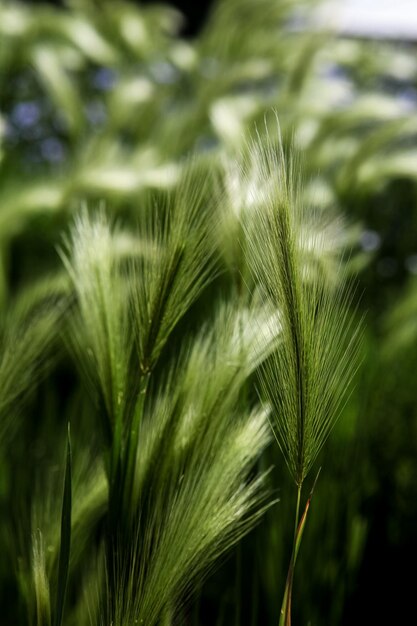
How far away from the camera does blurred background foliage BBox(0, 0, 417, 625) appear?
37.7 inches

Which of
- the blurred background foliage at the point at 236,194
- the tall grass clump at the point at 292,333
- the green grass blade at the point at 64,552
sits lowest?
the green grass blade at the point at 64,552

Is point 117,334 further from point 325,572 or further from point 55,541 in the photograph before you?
point 325,572

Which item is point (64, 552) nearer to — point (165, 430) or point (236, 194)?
point (165, 430)

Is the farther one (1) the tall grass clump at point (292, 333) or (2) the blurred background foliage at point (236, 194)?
(2) the blurred background foliage at point (236, 194)

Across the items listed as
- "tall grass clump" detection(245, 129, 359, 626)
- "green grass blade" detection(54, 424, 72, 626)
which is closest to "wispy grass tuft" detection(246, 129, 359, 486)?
"tall grass clump" detection(245, 129, 359, 626)

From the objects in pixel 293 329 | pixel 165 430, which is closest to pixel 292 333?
pixel 293 329

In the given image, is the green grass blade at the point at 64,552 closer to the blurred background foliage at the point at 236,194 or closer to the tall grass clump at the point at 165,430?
the tall grass clump at the point at 165,430

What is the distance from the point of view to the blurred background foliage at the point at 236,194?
96 centimetres

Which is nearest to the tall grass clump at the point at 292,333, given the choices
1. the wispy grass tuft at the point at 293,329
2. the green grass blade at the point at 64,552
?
the wispy grass tuft at the point at 293,329

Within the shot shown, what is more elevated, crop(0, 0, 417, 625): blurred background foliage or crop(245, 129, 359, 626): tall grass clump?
crop(0, 0, 417, 625): blurred background foliage

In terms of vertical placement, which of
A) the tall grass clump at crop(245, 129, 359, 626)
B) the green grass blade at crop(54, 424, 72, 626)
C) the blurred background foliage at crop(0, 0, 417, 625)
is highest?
the blurred background foliage at crop(0, 0, 417, 625)

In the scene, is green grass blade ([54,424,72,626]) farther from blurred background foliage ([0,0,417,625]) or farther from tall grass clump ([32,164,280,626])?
blurred background foliage ([0,0,417,625])

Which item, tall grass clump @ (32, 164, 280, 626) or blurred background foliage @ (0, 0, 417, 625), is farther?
blurred background foliage @ (0, 0, 417, 625)

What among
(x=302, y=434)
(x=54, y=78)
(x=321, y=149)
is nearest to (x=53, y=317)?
(x=302, y=434)
